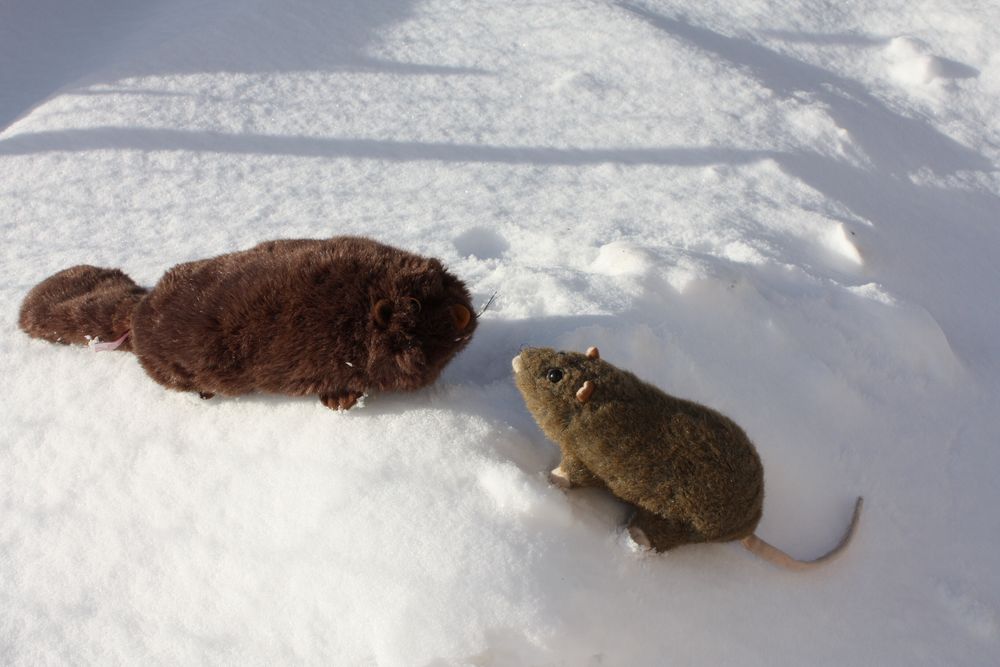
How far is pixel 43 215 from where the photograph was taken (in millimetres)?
3279

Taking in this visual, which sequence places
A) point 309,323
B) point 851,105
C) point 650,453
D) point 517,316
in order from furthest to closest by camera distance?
point 851,105, point 517,316, point 309,323, point 650,453

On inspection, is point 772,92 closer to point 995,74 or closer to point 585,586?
point 995,74

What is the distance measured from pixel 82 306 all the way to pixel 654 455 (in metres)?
1.78

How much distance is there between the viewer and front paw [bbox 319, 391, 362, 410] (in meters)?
1.87

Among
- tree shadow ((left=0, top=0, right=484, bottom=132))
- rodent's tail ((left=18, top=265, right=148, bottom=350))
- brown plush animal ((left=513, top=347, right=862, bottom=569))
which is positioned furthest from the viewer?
tree shadow ((left=0, top=0, right=484, bottom=132))

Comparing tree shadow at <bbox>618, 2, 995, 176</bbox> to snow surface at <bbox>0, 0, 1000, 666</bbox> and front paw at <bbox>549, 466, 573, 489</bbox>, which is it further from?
front paw at <bbox>549, 466, 573, 489</bbox>

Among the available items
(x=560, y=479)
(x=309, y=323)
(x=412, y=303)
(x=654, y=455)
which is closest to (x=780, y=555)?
(x=654, y=455)

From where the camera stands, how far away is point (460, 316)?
187 cm

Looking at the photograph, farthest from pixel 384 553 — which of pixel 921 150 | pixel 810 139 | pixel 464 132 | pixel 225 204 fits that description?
pixel 921 150

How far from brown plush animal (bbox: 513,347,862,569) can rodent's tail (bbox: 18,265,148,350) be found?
51.1 inches

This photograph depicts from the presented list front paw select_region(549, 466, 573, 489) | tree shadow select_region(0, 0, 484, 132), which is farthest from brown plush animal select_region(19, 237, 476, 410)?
tree shadow select_region(0, 0, 484, 132)

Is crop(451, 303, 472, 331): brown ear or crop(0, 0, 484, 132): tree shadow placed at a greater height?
crop(451, 303, 472, 331): brown ear

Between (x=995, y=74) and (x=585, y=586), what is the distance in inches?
174

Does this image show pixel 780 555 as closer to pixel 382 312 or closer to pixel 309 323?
pixel 382 312
